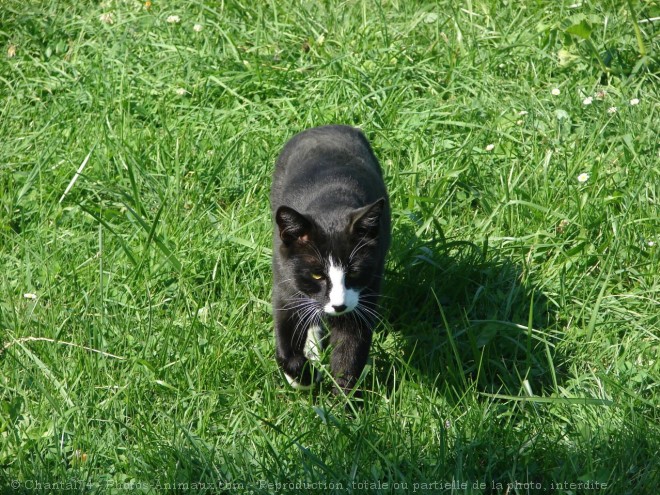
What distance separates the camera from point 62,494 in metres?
3.11

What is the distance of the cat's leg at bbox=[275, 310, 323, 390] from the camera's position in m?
3.85

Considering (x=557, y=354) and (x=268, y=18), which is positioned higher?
(x=268, y=18)

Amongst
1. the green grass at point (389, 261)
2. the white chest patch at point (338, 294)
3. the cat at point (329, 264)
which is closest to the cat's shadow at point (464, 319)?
the green grass at point (389, 261)

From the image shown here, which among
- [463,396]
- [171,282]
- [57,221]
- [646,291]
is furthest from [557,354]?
[57,221]

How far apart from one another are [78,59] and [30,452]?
3119 millimetres

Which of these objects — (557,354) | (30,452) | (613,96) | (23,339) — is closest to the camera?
(30,452)

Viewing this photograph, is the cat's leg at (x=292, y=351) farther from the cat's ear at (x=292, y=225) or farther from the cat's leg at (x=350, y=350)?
the cat's ear at (x=292, y=225)

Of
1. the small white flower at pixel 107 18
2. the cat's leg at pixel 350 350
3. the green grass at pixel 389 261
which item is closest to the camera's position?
the green grass at pixel 389 261

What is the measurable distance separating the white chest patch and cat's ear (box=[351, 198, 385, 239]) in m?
0.16

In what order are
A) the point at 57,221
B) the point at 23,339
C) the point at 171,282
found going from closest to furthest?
the point at 23,339 < the point at 171,282 < the point at 57,221

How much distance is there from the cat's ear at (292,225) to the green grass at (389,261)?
1.90 ft

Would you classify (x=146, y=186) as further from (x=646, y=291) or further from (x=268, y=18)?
(x=646, y=291)

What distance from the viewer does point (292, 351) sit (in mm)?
3883

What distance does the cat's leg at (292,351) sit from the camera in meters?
3.85
